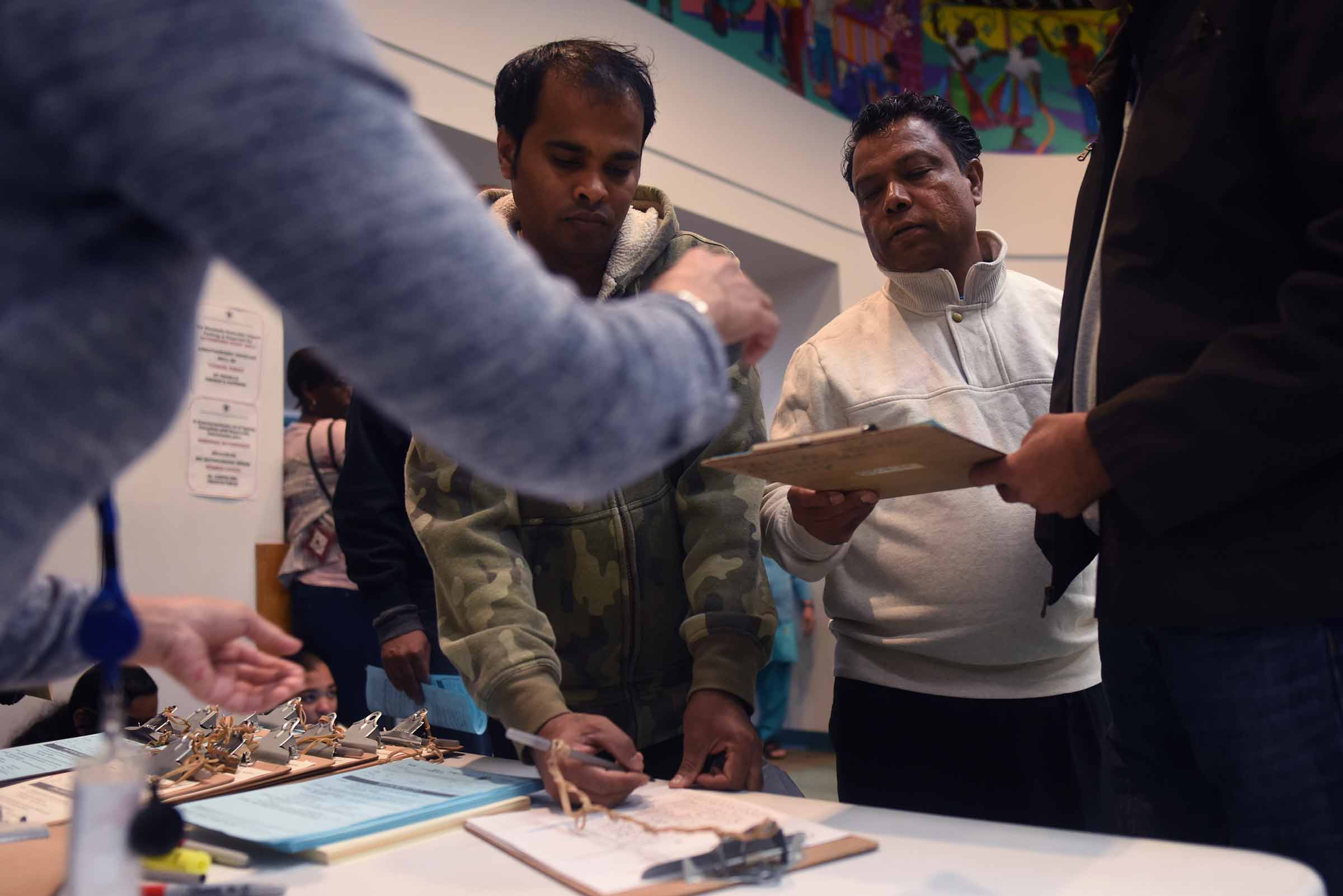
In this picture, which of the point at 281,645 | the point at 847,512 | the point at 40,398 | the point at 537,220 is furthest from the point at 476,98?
the point at 40,398

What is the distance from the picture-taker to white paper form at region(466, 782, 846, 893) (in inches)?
32.2

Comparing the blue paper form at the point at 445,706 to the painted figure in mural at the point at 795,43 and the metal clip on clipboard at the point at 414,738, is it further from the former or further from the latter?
the painted figure in mural at the point at 795,43

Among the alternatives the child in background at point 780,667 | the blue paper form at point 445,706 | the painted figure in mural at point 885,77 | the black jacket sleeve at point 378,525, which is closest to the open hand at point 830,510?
the blue paper form at point 445,706

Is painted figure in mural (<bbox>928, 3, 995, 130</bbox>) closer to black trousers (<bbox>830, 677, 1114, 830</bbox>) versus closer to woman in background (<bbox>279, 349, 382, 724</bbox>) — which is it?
woman in background (<bbox>279, 349, 382, 724</bbox>)

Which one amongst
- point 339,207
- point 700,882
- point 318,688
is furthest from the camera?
point 318,688

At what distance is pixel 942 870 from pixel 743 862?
150 millimetres

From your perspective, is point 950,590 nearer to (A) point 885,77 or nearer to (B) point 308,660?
(B) point 308,660

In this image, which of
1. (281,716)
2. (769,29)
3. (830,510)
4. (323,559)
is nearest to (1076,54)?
(769,29)

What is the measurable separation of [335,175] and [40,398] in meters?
0.17

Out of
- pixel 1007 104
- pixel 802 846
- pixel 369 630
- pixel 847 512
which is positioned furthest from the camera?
pixel 1007 104

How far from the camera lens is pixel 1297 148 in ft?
2.89

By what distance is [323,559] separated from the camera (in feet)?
10.8

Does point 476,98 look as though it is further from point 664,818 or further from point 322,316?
point 322,316

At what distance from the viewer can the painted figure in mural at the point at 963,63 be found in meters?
6.10
